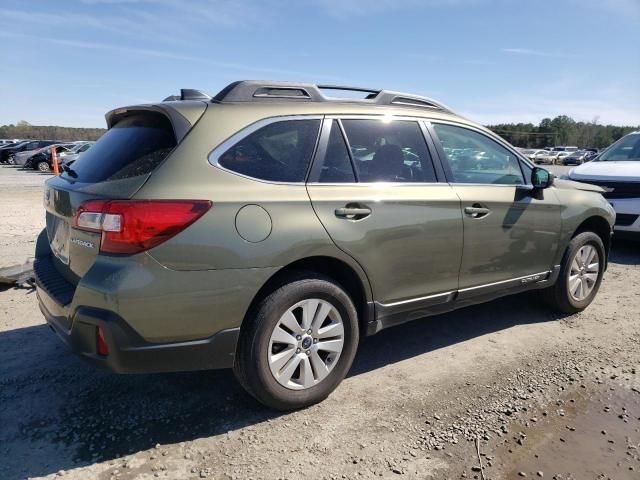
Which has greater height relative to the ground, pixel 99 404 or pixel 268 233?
pixel 268 233

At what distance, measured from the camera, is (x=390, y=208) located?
323 cm

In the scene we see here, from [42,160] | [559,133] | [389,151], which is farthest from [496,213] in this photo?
[559,133]

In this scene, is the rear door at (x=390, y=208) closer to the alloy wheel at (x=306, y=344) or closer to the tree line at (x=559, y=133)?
the alloy wheel at (x=306, y=344)

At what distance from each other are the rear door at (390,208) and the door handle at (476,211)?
0.33 feet

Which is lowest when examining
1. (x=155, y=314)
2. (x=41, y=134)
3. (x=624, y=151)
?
(x=41, y=134)

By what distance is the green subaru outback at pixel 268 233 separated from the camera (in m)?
2.51

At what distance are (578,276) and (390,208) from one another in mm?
2550

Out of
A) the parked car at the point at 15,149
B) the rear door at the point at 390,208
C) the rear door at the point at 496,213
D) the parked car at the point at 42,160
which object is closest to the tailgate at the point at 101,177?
the rear door at the point at 390,208

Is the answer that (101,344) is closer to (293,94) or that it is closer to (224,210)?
(224,210)

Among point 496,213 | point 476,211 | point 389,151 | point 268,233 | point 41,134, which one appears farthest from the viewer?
point 41,134

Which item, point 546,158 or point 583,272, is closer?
point 583,272

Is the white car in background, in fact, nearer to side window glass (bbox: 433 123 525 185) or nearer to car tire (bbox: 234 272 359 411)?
side window glass (bbox: 433 123 525 185)

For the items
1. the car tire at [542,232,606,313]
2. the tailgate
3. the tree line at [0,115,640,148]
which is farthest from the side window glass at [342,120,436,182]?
the tree line at [0,115,640,148]

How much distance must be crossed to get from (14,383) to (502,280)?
3.60 meters
